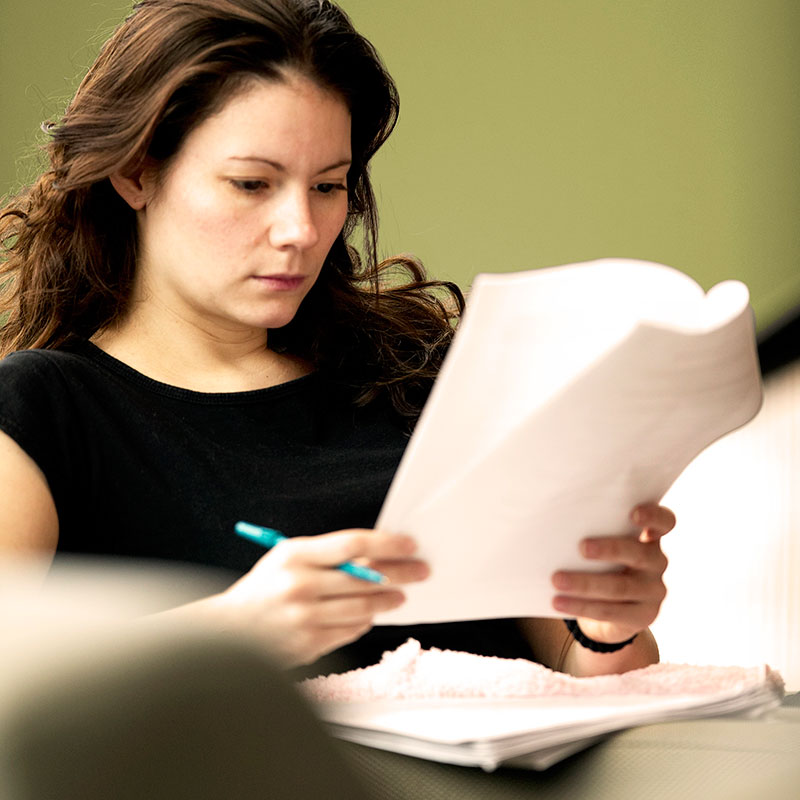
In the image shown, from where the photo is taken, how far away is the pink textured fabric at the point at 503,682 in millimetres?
866

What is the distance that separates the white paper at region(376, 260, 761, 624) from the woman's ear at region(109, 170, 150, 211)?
584 millimetres

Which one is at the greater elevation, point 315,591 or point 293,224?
point 293,224

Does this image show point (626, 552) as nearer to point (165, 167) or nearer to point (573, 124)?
point (165, 167)

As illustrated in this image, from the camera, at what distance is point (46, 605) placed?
53 cm

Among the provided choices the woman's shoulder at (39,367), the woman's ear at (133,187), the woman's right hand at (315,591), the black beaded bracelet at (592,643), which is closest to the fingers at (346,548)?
the woman's right hand at (315,591)

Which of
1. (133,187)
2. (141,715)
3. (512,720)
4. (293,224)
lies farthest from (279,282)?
(141,715)

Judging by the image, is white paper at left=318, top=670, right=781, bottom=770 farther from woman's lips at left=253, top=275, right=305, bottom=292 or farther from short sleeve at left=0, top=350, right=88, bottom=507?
woman's lips at left=253, top=275, right=305, bottom=292

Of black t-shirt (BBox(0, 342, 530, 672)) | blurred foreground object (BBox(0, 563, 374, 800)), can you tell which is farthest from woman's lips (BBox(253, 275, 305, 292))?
blurred foreground object (BBox(0, 563, 374, 800))

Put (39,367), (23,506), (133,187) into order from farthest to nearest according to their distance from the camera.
→ (133,187) < (39,367) < (23,506)

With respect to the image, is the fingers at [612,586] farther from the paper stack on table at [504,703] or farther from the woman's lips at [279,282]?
the woman's lips at [279,282]

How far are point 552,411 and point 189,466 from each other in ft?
1.66

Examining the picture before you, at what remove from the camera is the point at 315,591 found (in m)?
0.81

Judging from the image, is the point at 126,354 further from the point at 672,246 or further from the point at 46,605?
the point at 672,246

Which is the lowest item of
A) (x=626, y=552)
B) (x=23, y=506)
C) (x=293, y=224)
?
(x=626, y=552)
